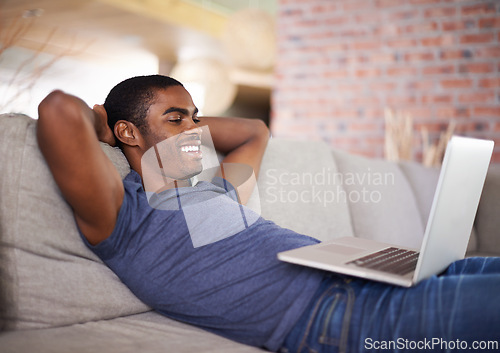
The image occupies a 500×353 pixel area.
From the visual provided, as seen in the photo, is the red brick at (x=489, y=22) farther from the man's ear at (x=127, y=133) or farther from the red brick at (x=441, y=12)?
the man's ear at (x=127, y=133)

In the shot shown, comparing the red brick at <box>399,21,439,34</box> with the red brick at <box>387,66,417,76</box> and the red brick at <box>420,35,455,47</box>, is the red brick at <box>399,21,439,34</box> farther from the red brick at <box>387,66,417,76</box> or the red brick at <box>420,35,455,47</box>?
the red brick at <box>387,66,417,76</box>

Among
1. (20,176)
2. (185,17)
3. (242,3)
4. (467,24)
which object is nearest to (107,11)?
(185,17)

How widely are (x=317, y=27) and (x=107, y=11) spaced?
2.03 m

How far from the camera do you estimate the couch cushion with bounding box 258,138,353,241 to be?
5.84ft

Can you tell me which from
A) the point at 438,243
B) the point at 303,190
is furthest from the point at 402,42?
the point at 438,243

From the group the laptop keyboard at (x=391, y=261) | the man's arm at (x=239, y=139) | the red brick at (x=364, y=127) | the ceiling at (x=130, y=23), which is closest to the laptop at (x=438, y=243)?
the laptop keyboard at (x=391, y=261)

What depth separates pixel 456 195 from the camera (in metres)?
1.01

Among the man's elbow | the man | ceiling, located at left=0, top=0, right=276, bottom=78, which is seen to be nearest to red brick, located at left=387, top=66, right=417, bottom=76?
the man's elbow

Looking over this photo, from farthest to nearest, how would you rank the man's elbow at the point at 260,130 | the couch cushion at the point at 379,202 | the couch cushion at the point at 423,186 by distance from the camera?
the couch cushion at the point at 423,186
the couch cushion at the point at 379,202
the man's elbow at the point at 260,130

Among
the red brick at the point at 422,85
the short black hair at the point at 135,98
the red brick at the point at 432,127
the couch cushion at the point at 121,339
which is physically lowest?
the couch cushion at the point at 121,339

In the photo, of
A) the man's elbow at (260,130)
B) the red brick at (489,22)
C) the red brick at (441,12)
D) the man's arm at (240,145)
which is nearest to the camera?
the man's arm at (240,145)

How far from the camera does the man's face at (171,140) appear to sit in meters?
1.34

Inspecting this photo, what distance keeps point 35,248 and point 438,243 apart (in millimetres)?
886

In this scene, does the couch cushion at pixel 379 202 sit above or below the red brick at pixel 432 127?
below
